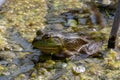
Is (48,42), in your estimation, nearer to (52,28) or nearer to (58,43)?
(58,43)

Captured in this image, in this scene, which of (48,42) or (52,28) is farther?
(52,28)

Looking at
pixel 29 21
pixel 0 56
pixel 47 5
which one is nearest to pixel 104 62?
pixel 0 56

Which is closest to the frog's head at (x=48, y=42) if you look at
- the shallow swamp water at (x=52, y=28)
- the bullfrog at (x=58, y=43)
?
the bullfrog at (x=58, y=43)

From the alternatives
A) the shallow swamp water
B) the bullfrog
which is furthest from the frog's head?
the shallow swamp water

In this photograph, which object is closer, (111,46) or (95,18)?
(111,46)

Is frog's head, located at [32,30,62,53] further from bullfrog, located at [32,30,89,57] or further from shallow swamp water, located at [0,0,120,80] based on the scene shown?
shallow swamp water, located at [0,0,120,80]

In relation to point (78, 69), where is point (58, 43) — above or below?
above

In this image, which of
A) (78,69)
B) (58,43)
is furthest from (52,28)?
(78,69)

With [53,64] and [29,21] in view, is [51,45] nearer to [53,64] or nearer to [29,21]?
[53,64]
